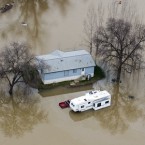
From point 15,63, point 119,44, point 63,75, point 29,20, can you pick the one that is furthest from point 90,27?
point 15,63

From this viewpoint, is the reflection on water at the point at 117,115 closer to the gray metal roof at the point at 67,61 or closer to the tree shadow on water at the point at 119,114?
the tree shadow on water at the point at 119,114

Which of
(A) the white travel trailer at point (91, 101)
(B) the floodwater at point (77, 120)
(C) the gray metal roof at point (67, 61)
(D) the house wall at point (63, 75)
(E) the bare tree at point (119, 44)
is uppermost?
(E) the bare tree at point (119, 44)

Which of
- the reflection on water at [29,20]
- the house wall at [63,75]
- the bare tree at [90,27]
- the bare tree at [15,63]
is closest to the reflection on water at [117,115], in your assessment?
the house wall at [63,75]

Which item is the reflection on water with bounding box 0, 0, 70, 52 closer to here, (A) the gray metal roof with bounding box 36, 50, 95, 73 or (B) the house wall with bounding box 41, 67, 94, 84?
(A) the gray metal roof with bounding box 36, 50, 95, 73

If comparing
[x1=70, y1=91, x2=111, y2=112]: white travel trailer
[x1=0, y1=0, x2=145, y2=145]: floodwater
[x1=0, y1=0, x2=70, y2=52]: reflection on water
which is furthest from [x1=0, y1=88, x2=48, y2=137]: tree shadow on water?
[x1=0, y1=0, x2=70, y2=52]: reflection on water

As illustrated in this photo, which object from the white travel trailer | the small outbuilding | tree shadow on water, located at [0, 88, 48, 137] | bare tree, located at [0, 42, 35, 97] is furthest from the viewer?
the small outbuilding

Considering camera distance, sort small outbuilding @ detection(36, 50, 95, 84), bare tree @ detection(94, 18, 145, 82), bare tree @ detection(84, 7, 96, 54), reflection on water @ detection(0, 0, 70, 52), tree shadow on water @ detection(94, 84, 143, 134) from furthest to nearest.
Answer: reflection on water @ detection(0, 0, 70, 52) → bare tree @ detection(84, 7, 96, 54) → bare tree @ detection(94, 18, 145, 82) → small outbuilding @ detection(36, 50, 95, 84) → tree shadow on water @ detection(94, 84, 143, 134)
